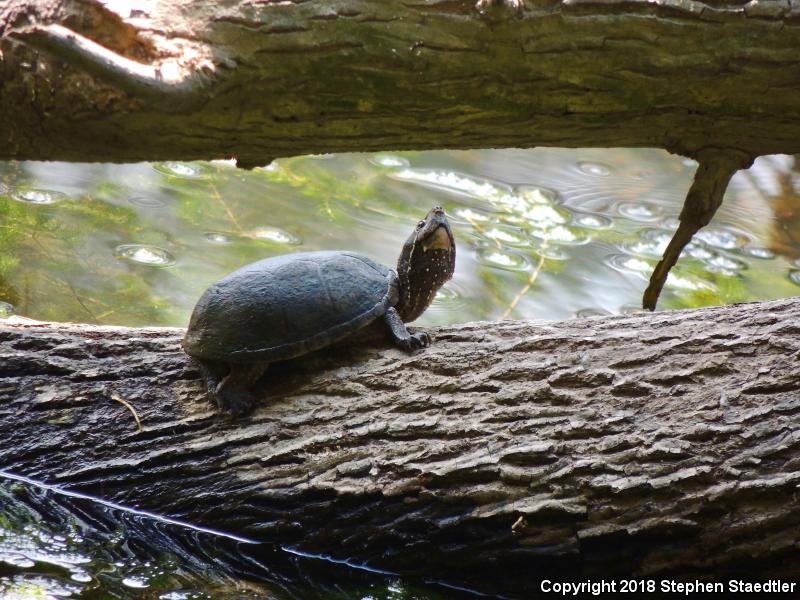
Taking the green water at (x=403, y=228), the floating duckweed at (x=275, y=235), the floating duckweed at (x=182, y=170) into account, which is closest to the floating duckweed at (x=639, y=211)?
the green water at (x=403, y=228)

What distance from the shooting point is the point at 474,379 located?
279 cm

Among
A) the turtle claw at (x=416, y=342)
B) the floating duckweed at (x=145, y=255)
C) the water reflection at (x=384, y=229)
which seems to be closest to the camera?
the turtle claw at (x=416, y=342)

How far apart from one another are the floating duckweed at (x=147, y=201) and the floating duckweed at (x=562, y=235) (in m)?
2.24

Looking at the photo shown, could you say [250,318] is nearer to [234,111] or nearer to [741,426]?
[234,111]

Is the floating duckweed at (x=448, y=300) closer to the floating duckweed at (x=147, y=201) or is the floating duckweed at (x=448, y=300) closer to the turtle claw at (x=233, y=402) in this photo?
the floating duckweed at (x=147, y=201)

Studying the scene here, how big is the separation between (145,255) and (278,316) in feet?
7.01

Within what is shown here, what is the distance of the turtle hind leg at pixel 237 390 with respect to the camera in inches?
109

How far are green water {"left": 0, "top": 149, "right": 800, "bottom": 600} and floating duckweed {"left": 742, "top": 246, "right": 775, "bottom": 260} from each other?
13mm

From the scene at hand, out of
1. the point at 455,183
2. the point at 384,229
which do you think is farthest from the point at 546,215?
the point at 384,229

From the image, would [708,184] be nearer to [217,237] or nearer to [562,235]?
[562,235]

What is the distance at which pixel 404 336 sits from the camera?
9.61 feet

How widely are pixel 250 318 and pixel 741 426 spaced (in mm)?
1512

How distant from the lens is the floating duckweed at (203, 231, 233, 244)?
16.1ft

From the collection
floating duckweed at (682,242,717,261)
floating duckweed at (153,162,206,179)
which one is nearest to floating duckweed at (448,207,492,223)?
floating duckweed at (682,242,717,261)
